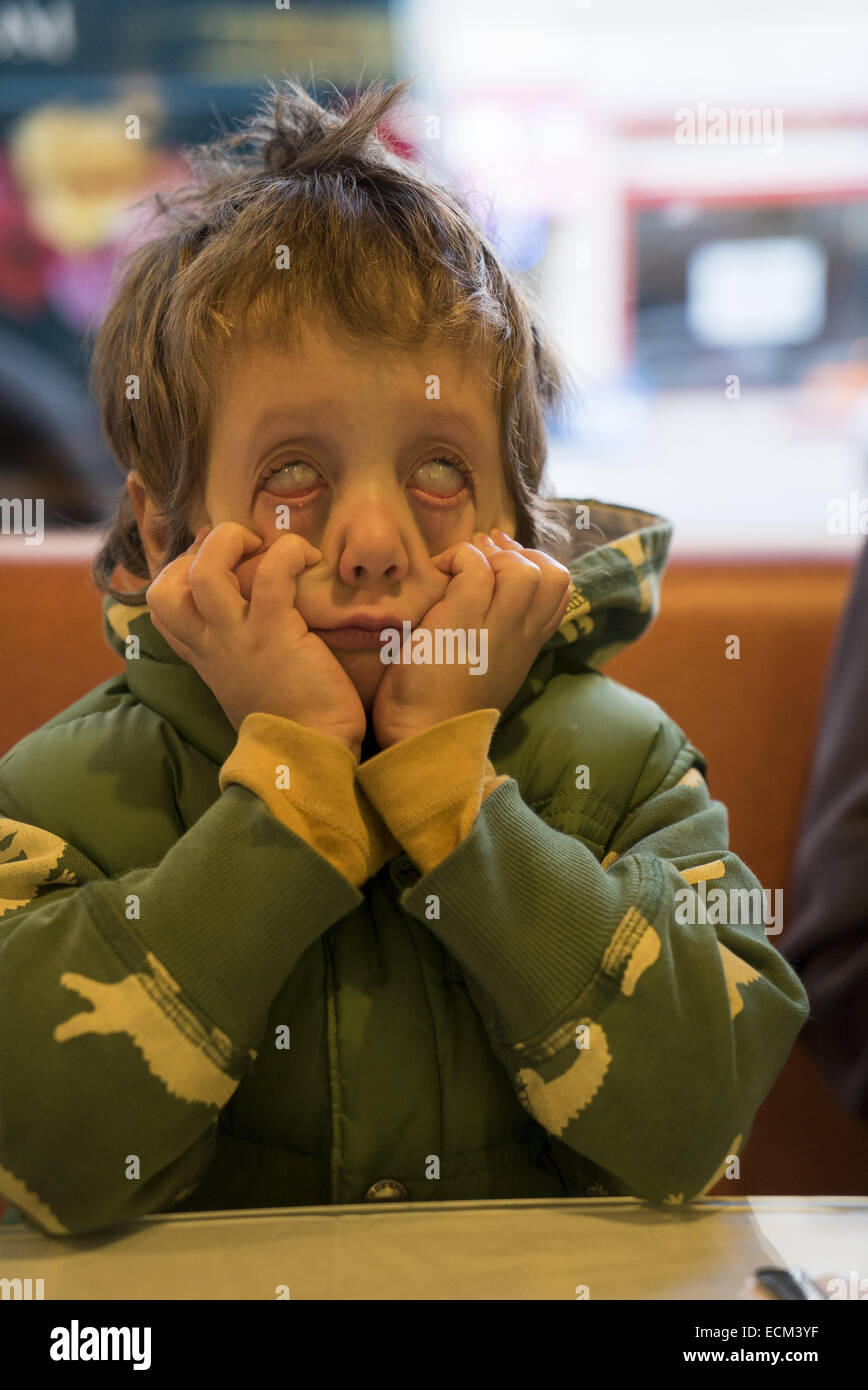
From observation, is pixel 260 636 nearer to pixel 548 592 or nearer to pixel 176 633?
pixel 176 633

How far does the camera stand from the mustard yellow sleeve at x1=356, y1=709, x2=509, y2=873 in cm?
71

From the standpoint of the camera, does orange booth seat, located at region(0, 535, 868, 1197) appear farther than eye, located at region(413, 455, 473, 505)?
Yes

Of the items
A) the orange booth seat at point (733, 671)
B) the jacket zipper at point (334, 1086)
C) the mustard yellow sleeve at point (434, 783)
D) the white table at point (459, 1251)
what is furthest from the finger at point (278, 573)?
the orange booth seat at point (733, 671)

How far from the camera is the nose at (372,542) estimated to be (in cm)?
72

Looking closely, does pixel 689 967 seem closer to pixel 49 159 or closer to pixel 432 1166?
pixel 432 1166

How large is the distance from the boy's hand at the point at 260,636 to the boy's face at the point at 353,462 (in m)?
0.02

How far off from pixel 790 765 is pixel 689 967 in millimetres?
749

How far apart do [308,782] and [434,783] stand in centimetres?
7

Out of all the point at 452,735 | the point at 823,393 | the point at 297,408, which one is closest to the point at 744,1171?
the point at 452,735

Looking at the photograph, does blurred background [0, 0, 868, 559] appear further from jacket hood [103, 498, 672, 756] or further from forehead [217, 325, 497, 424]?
forehead [217, 325, 497, 424]

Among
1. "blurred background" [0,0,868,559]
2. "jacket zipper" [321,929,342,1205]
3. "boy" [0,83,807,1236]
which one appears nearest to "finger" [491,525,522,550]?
"boy" [0,83,807,1236]

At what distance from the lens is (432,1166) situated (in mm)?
782

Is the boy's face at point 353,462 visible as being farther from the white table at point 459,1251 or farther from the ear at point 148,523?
the white table at point 459,1251

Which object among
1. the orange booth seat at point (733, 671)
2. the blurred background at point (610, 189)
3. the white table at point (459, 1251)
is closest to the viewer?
the white table at point (459, 1251)
